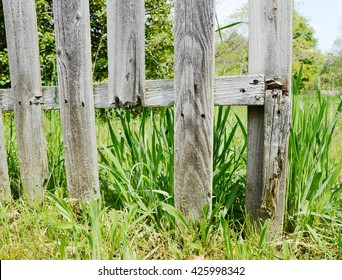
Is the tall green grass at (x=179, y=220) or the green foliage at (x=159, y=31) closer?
the tall green grass at (x=179, y=220)

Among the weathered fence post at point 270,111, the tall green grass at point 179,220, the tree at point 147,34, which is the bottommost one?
the tall green grass at point 179,220

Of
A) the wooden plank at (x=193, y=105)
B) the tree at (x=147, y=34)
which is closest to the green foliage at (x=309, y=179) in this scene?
the wooden plank at (x=193, y=105)

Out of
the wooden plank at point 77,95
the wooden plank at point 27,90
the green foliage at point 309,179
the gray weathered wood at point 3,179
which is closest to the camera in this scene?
the green foliage at point 309,179

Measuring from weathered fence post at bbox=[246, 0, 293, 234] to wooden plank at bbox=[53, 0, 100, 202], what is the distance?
30.9 inches

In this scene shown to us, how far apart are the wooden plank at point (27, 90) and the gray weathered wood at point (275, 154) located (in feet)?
3.93

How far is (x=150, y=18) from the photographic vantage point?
542 centimetres

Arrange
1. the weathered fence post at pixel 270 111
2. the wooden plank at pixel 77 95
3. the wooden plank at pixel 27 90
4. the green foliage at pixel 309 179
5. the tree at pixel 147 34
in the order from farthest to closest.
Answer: the tree at pixel 147 34, the wooden plank at pixel 27 90, the wooden plank at pixel 77 95, the green foliage at pixel 309 179, the weathered fence post at pixel 270 111

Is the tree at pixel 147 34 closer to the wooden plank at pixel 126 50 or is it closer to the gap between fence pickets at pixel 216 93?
the gap between fence pickets at pixel 216 93

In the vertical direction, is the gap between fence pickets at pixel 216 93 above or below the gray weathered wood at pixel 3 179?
above

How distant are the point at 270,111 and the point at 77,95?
3.07ft

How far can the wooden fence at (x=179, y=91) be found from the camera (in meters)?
1.43

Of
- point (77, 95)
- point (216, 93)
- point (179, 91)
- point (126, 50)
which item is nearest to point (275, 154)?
point (216, 93)
